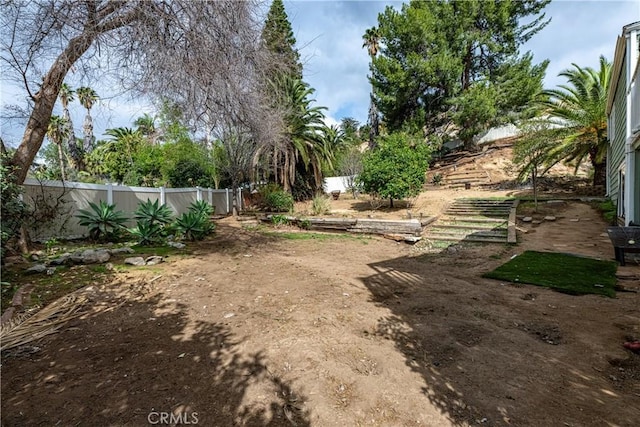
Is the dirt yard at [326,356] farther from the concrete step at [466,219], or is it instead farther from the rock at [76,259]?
the concrete step at [466,219]

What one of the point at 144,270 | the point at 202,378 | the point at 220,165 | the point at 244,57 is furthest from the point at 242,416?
the point at 220,165

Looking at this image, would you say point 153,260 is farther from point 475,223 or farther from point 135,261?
point 475,223

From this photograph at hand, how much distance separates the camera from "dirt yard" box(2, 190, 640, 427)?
1.97m

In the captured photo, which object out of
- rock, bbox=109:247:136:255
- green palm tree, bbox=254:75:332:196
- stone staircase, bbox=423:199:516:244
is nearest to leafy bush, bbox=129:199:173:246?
rock, bbox=109:247:136:255

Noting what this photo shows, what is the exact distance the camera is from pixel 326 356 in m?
2.63

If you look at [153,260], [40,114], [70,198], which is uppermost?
[40,114]

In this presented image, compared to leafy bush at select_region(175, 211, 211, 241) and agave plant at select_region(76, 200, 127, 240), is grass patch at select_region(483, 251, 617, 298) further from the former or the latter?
agave plant at select_region(76, 200, 127, 240)

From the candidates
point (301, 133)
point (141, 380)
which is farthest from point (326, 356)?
point (301, 133)

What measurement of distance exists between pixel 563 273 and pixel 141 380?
6.40 metres

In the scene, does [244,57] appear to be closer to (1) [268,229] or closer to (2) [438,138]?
(1) [268,229]

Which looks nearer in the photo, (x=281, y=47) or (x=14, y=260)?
(x=14, y=260)

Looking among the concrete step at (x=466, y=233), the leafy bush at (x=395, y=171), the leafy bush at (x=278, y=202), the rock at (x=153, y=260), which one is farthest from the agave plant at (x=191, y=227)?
the leafy bush at (x=395, y=171)

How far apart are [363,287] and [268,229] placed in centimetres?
679

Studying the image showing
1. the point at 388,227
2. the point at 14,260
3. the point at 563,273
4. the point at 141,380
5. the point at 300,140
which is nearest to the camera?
the point at 141,380
